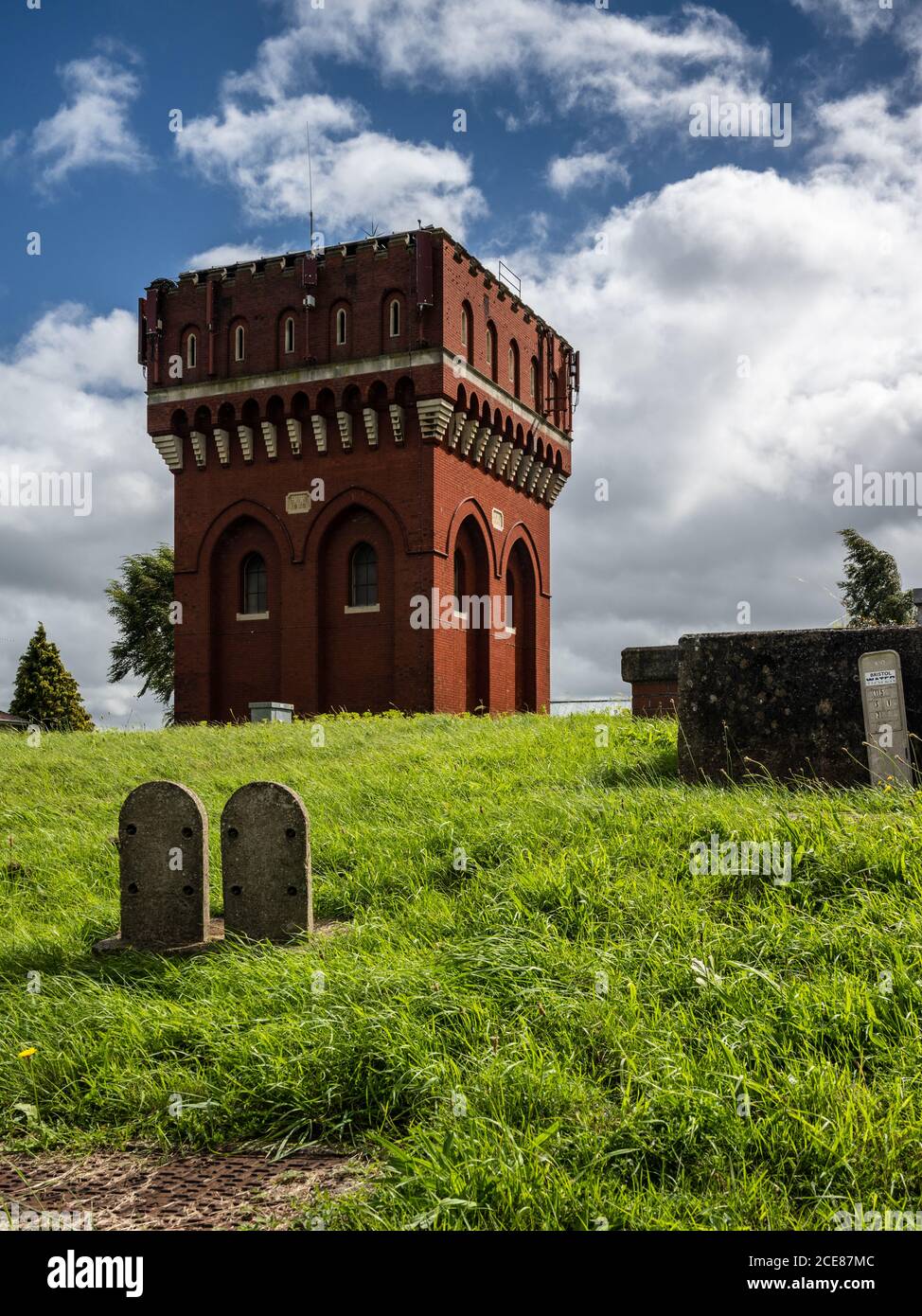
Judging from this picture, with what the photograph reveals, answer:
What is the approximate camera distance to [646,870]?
6.15 metres

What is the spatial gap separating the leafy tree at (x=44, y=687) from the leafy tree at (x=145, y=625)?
1961mm

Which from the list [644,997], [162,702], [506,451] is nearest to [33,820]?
[644,997]

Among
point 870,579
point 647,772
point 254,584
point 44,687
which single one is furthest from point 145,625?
point 647,772

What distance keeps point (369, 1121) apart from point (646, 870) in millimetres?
2455

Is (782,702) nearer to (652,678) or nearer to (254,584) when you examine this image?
(652,678)

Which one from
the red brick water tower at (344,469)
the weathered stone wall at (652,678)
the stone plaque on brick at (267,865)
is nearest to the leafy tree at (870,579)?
the red brick water tower at (344,469)

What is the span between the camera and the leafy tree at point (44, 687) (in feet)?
148

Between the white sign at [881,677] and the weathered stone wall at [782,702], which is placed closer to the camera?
the white sign at [881,677]

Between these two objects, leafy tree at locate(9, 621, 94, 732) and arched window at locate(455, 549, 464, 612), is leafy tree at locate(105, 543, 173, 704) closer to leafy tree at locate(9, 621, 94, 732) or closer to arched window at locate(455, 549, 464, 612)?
leafy tree at locate(9, 621, 94, 732)

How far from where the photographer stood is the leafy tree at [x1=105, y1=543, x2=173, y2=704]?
149ft

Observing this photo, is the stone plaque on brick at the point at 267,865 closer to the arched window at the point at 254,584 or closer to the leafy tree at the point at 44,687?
the arched window at the point at 254,584

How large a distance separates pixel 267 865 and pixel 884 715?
4576 mm

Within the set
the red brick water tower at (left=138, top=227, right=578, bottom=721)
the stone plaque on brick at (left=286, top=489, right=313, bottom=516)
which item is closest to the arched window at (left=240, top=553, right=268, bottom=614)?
the red brick water tower at (left=138, top=227, right=578, bottom=721)

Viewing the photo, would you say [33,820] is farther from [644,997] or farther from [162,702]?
[162,702]
